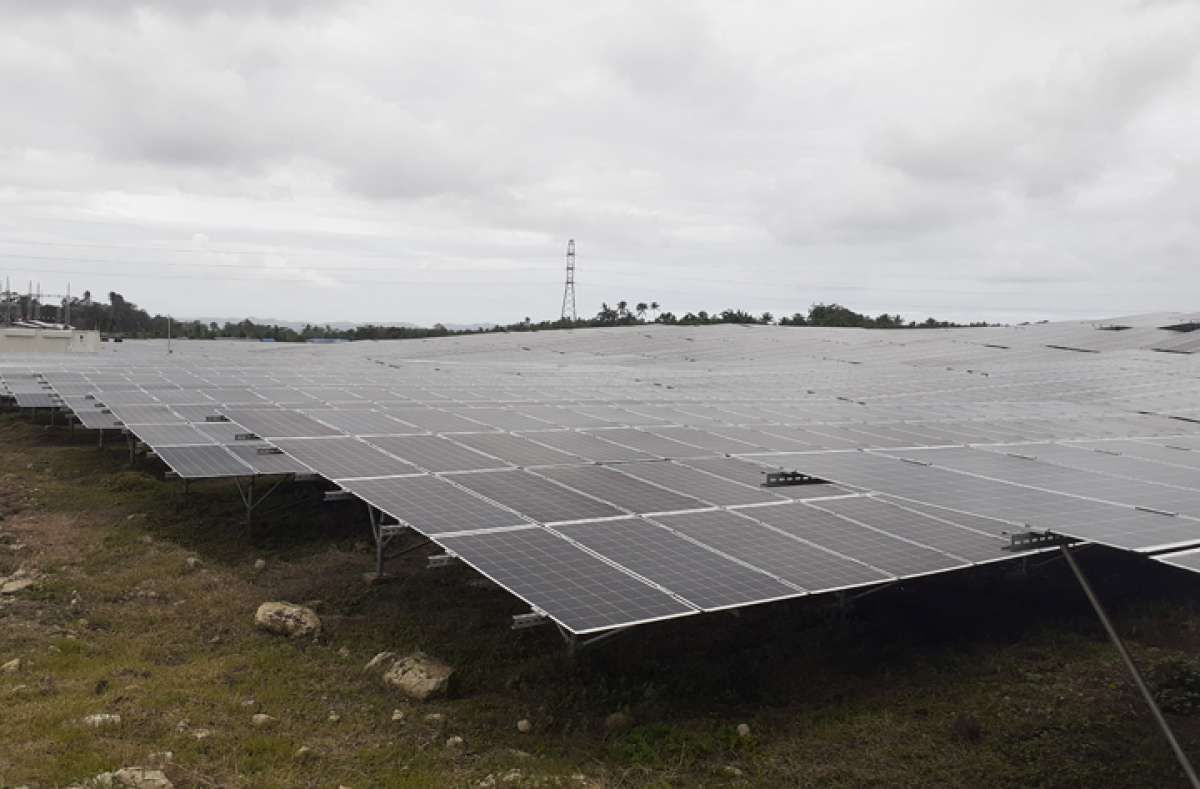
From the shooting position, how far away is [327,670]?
1344 cm

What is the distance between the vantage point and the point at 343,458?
19.2 metres

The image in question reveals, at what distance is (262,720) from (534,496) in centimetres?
658

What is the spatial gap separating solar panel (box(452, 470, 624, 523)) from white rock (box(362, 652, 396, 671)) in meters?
3.36

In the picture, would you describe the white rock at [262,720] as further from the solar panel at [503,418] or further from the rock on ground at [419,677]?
the solar panel at [503,418]

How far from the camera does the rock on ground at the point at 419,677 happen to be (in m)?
12.4

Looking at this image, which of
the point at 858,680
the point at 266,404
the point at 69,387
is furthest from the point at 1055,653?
the point at 69,387

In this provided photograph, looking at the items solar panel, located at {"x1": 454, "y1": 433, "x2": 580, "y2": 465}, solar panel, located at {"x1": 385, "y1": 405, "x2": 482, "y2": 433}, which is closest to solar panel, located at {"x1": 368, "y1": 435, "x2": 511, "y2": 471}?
solar panel, located at {"x1": 454, "y1": 433, "x2": 580, "y2": 465}

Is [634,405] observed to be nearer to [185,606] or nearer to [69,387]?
[185,606]

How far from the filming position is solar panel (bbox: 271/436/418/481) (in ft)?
58.4

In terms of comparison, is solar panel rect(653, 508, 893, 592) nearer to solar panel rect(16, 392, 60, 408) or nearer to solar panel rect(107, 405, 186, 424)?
solar panel rect(107, 405, 186, 424)

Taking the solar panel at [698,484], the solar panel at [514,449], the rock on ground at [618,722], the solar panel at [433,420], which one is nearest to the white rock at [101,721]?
the rock on ground at [618,722]

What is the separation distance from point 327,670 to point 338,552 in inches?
267

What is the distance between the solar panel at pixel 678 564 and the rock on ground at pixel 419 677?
2.97 m

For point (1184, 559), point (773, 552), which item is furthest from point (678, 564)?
point (1184, 559)
